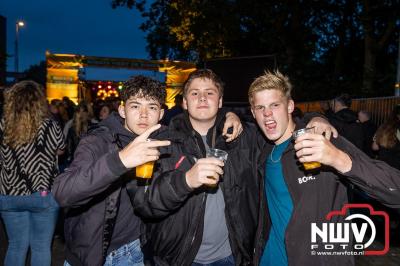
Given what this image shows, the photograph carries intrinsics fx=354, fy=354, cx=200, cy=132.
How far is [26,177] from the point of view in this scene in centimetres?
363

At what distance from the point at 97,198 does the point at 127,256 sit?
0.57m

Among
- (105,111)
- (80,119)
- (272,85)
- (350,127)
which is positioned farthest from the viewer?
(105,111)

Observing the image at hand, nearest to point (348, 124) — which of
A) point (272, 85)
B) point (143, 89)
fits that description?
point (272, 85)

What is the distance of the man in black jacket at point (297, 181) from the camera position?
2182 millimetres

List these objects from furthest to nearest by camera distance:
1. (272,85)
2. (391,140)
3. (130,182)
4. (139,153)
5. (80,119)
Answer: (80,119), (391,140), (272,85), (130,182), (139,153)

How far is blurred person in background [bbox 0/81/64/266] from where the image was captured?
3.62 m

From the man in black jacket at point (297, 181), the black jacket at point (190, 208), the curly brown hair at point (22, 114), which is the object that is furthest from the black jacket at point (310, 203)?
the curly brown hair at point (22, 114)

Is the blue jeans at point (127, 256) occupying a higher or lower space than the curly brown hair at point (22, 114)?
lower

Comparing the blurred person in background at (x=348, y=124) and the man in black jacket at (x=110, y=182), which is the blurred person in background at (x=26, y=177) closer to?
the man in black jacket at (x=110, y=182)

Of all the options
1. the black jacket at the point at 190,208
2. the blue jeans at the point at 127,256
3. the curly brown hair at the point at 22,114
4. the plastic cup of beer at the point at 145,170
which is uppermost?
the curly brown hair at the point at 22,114

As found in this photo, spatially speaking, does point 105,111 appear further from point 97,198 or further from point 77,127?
point 97,198

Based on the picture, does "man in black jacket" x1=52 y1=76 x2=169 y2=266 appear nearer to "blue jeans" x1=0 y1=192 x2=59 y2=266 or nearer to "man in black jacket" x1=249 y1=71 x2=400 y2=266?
"man in black jacket" x1=249 y1=71 x2=400 y2=266

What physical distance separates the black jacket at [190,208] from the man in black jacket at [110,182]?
0.19 meters

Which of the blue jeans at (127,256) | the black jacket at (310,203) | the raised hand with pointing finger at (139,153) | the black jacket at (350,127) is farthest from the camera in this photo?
the black jacket at (350,127)
